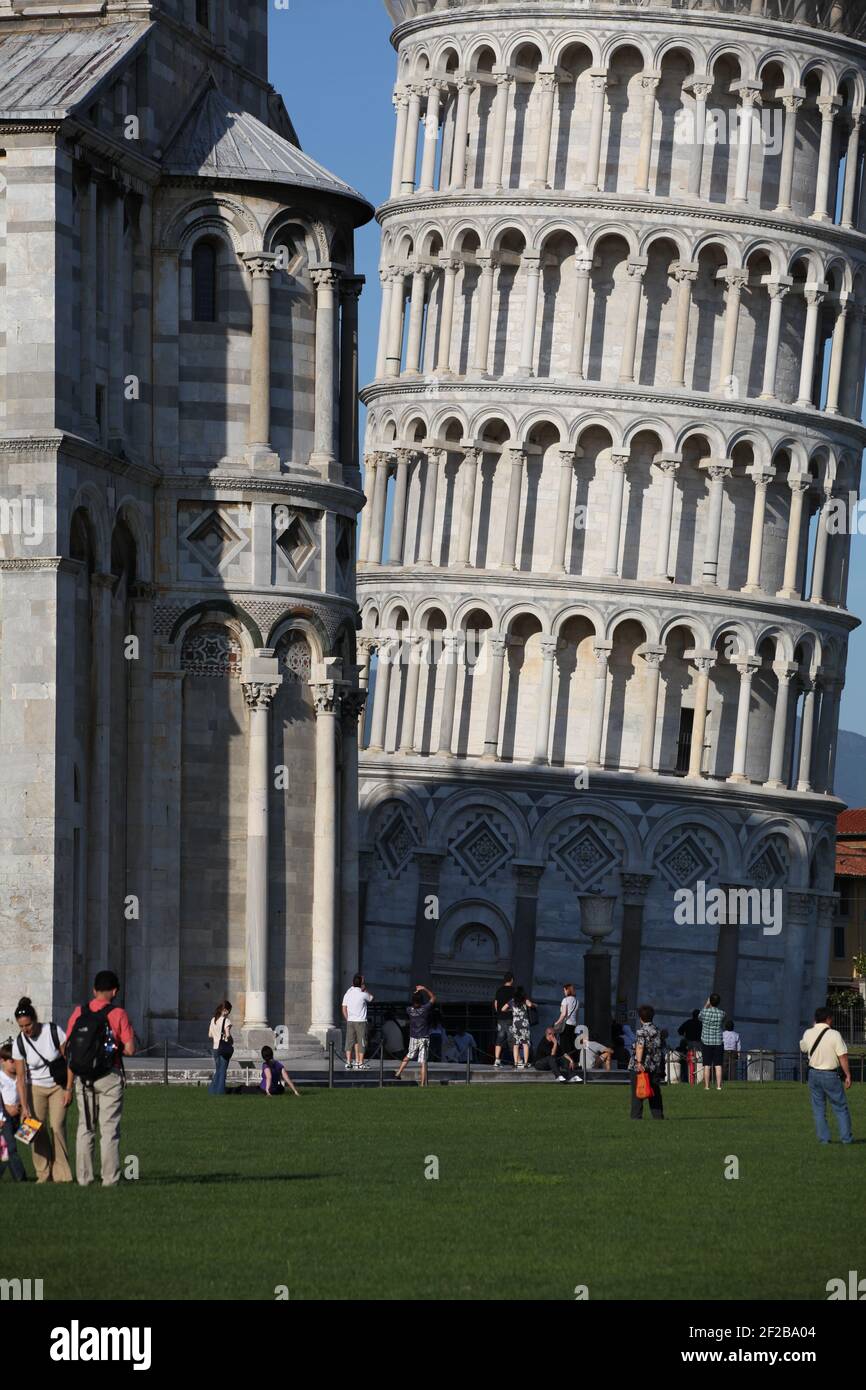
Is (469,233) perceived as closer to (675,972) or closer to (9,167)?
(675,972)

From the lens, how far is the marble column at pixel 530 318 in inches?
3922

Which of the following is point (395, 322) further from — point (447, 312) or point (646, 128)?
point (646, 128)

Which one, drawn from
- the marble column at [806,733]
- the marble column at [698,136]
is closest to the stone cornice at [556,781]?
the marble column at [806,733]

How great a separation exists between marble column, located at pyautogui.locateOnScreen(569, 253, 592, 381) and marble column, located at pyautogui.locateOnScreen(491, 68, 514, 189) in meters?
3.84

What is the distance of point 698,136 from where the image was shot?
10112 centimetres

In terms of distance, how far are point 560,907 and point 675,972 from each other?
159 inches

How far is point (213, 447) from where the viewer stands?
185 feet

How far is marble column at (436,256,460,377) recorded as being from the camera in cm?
10094

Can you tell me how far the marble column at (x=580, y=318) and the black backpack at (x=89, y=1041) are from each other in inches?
2811

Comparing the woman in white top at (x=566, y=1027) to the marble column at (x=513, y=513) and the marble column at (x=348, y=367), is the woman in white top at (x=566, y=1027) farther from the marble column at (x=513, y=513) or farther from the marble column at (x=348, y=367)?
the marble column at (x=513, y=513)

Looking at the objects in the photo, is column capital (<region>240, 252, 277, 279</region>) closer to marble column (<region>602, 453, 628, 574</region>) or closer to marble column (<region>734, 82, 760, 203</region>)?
marble column (<region>602, 453, 628, 574</region>)

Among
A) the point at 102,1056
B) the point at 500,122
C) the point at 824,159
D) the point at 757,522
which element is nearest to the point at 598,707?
the point at 757,522

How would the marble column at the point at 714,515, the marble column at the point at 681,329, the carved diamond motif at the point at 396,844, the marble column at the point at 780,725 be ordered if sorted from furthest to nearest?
the marble column at the point at 780,725, the marble column at the point at 714,515, the marble column at the point at 681,329, the carved diamond motif at the point at 396,844
